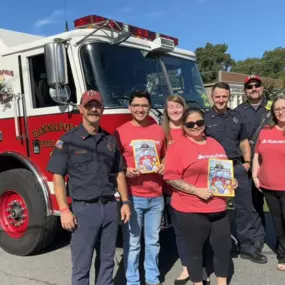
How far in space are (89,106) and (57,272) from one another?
213 cm

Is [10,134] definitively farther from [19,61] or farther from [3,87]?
[19,61]

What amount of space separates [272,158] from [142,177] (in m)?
1.42

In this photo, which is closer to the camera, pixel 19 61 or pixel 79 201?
pixel 79 201

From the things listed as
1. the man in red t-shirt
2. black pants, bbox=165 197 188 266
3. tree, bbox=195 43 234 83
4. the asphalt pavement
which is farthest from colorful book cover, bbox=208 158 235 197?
tree, bbox=195 43 234 83

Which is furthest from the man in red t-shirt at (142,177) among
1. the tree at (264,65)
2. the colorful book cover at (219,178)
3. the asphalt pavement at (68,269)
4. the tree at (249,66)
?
the tree at (264,65)

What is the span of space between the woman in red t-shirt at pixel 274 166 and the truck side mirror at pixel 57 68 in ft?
6.86

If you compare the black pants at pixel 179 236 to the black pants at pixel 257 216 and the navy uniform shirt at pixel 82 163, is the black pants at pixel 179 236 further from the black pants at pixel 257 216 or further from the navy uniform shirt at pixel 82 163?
the black pants at pixel 257 216

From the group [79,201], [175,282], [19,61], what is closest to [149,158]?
[79,201]

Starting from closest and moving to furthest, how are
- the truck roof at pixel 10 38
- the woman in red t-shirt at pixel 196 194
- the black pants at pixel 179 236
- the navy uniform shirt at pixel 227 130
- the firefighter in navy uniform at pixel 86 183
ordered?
the firefighter in navy uniform at pixel 86 183, the woman in red t-shirt at pixel 196 194, the black pants at pixel 179 236, the navy uniform shirt at pixel 227 130, the truck roof at pixel 10 38

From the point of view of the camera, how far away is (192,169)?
304 centimetres

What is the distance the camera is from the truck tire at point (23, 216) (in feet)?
13.8

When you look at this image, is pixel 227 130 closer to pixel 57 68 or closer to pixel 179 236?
pixel 179 236

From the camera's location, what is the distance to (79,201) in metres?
2.85

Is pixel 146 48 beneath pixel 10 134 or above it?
above
